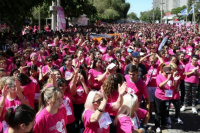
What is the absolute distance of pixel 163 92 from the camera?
5.63 meters

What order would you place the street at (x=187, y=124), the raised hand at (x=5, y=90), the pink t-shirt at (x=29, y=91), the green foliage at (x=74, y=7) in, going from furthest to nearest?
the green foliage at (x=74, y=7) → the street at (x=187, y=124) → the pink t-shirt at (x=29, y=91) → the raised hand at (x=5, y=90)

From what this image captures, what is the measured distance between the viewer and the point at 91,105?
3172 millimetres

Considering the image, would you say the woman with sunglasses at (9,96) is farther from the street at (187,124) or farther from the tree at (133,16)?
the tree at (133,16)

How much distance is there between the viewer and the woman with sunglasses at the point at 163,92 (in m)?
5.47

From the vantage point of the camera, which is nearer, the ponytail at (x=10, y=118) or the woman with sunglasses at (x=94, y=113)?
the ponytail at (x=10, y=118)

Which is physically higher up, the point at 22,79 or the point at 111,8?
the point at 111,8

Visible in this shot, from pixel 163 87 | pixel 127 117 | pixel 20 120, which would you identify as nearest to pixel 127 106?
pixel 127 117

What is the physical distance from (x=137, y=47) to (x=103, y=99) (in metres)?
5.92

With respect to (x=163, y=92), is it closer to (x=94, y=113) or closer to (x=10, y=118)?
(x=94, y=113)

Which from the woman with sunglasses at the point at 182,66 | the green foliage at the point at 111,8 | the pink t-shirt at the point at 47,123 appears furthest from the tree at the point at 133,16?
the pink t-shirt at the point at 47,123

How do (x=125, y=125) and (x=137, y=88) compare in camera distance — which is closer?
(x=125, y=125)

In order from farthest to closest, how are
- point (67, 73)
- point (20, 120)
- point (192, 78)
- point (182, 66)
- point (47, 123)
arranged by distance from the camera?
1. point (182, 66)
2. point (192, 78)
3. point (67, 73)
4. point (47, 123)
5. point (20, 120)

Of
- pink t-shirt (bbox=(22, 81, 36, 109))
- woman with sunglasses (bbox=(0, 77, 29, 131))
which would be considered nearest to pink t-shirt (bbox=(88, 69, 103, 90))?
pink t-shirt (bbox=(22, 81, 36, 109))

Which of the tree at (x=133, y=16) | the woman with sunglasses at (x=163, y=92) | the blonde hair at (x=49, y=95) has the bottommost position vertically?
the woman with sunglasses at (x=163, y=92)
